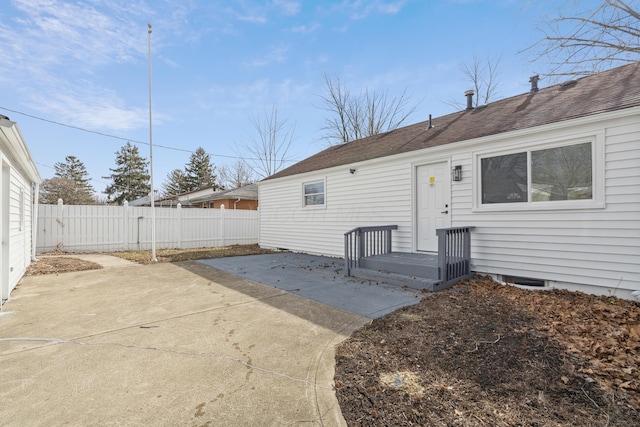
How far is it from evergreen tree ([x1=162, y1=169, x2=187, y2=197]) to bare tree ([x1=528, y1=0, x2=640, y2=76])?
4092 cm

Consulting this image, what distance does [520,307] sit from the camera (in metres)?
3.87

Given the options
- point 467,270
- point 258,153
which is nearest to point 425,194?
point 467,270

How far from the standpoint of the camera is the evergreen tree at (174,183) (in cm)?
3987

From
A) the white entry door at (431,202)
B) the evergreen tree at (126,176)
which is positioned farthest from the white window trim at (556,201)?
the evergreen tree at (126,176)

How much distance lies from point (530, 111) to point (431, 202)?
255 cm

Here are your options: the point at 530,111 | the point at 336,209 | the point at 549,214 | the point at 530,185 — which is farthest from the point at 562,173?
the point at 336,209

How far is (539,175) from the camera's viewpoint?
487 centimetres

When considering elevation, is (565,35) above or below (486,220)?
above

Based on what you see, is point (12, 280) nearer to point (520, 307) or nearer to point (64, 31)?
point (64, 31)

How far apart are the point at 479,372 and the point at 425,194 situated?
4616mm

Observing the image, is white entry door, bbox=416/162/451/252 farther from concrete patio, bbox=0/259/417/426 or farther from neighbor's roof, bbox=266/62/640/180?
concrete patio, bbox=0/259/417/426

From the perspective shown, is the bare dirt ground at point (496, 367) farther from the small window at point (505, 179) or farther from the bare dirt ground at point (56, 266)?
the bare dirt ground at point (56, 266)

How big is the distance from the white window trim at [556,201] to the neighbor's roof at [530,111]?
35cm

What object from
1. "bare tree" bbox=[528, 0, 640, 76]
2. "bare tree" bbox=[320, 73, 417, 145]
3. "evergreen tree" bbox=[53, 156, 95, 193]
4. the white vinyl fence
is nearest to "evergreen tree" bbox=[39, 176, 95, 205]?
"evergreen tree" bbox=[53, 156, 95, 193]
